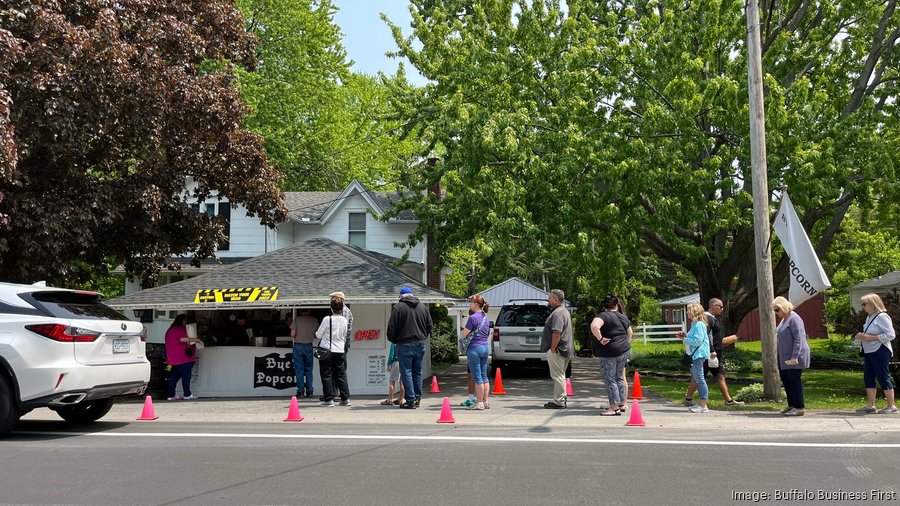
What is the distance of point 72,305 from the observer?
31.4 ft

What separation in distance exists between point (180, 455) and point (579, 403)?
23.4 feet

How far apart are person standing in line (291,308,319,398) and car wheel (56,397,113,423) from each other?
12.8 ft

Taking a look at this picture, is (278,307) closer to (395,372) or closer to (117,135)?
(395,372)

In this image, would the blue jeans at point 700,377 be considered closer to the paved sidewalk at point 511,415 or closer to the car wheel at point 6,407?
the paved sidewalk at point 511,415

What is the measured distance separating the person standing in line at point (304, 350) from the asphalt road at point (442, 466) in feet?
13.2

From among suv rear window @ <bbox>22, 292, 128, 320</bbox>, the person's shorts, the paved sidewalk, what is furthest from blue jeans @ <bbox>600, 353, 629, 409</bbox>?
suv rear window @ <bbox>22, 292, 128, 320</bbox>

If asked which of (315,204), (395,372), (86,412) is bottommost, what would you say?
(86,412)

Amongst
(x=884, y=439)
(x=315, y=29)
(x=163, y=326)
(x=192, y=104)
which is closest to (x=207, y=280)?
(x=192, y=104)

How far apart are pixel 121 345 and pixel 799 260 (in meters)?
10.5

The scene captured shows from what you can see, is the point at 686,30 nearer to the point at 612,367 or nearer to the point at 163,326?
the point at 612,367

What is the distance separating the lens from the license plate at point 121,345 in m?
9.69

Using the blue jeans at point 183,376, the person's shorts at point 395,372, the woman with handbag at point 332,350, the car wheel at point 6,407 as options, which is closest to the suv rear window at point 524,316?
the person's shorts at point 395,372

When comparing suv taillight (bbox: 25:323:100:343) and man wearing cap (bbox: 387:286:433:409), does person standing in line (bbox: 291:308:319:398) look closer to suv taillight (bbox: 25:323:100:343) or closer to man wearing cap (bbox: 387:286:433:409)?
man wearing cap (bbox: 387:286:433:409)

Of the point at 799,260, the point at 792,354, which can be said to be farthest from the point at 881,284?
the point at 792,354
